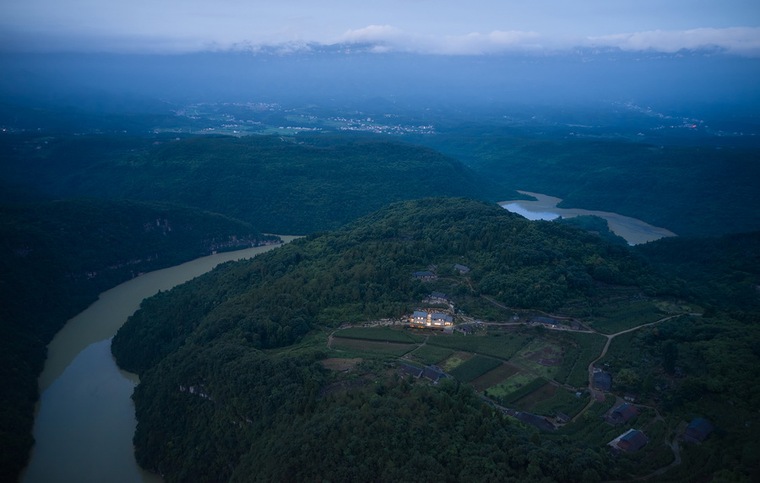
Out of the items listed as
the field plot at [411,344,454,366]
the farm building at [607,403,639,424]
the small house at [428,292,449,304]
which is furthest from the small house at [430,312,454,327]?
the farm building at [607,403,639,424]

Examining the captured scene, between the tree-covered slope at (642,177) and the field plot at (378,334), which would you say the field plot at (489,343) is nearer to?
the field plot at (378,334)

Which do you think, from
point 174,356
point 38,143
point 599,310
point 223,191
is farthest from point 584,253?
point 38,143

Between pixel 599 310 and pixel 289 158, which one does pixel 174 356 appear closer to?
pixel 599 310

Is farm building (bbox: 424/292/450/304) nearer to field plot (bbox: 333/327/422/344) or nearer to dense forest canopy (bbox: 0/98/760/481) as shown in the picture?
dense forest canopy (bbox: 0/98/760/481)

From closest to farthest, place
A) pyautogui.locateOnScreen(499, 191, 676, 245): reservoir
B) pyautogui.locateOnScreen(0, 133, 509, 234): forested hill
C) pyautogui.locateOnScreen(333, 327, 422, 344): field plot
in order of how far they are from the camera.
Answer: pyautogui.locateOnScreen(333, 327, 422, 344): field plot → pyautogui.locateOnScreen(499, 191, 676, 245): reservoir → pyautogui.locateOnScreen(0, 133, 509, 234): forested hill

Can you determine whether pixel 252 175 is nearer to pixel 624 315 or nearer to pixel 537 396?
→ pixel 624 315

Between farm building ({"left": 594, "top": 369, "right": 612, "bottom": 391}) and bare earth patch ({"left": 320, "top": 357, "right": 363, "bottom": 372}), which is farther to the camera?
bare earth patch ({"left": 320, "top": 357, "right": 363, "bottom": 372})

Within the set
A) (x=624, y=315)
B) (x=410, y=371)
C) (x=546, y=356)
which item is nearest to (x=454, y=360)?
(x=410, y=371)

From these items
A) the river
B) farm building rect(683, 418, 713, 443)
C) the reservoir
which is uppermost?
farm building rect(683, 418, 713, 443)

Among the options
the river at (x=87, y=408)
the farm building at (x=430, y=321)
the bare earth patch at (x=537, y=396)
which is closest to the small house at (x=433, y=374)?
the bare earth patch at (x=537, y=396)
